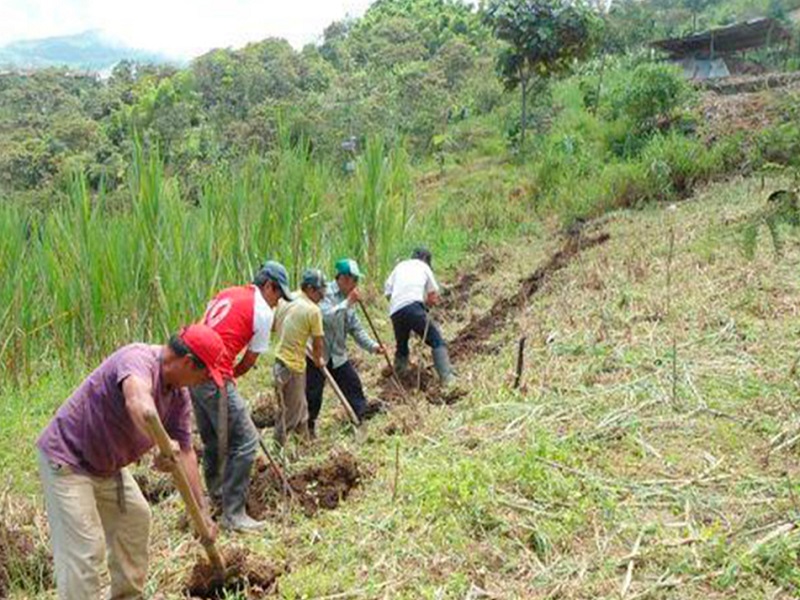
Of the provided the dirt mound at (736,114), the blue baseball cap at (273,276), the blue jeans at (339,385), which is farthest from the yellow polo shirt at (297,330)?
the dirt mound at (736,114)

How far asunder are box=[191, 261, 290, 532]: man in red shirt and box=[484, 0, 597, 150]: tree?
13178 millimetres

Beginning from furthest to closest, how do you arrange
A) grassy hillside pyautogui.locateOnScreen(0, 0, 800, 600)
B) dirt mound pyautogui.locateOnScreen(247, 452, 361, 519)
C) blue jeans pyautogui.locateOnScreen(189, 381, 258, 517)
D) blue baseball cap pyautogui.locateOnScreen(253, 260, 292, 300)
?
blue baseball cap pyautogui.locateOnScreen(253, 260, 292, 300) → dirt mound pyautogui.locateOnScreen(247, 452, 361, 519) → blue jeans pyautogui.locateOnScreen(189, 381, 258, 517) → grassy hillside pyautogui.locateOnScreen(0, 0, 800, 600)

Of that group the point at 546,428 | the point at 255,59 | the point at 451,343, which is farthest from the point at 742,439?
the point at 255,59

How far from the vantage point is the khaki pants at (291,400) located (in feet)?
18.0

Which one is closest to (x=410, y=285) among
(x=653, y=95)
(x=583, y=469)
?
(x=583, y=469)

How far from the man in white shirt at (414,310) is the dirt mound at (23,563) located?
10.8ft

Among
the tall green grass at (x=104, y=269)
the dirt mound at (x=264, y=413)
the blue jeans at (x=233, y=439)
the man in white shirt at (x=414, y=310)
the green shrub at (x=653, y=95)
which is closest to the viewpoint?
the blue jeans at (x=233, y=439)

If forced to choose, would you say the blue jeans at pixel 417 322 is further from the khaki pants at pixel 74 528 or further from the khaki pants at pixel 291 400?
the khaki pants at pixel 74 528

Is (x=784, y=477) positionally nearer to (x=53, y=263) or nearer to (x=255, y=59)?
(x=53, y=263)

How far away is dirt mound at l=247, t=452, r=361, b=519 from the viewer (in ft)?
14.7

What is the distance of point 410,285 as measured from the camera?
681cm

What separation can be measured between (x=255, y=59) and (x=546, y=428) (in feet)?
96.8

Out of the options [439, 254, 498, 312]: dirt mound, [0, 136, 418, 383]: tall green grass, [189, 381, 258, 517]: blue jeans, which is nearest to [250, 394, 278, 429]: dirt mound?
[0, 136, 418, 383]: tall green grass

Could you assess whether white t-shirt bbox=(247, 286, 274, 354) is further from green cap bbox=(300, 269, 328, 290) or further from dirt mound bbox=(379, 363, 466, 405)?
dirt mound bbox=(379, 363, 466, 405)
